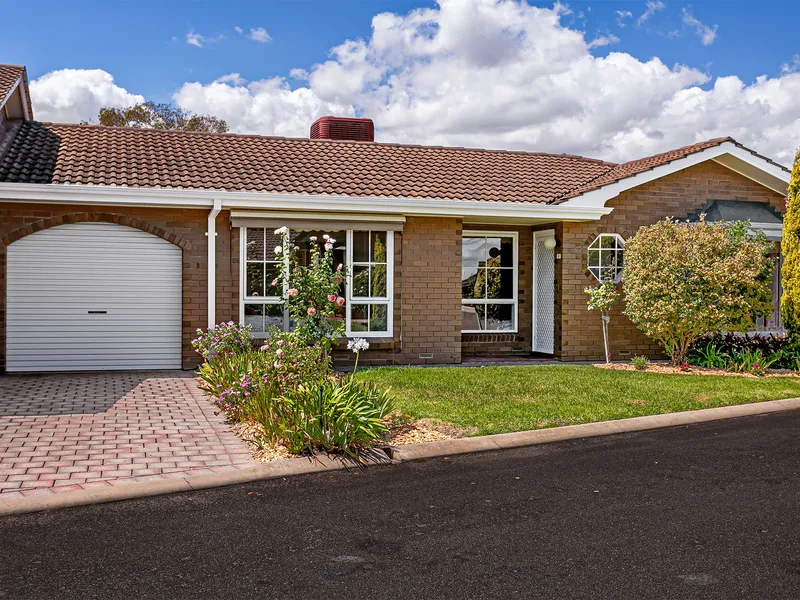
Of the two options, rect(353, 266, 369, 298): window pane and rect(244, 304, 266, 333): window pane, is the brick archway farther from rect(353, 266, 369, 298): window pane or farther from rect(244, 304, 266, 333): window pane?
rect(353, 266, 369, 298): window pane

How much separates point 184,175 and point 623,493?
389 inches

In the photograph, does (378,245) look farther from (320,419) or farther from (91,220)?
(320,419)

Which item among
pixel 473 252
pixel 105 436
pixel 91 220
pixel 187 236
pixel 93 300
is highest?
pixel 91 220

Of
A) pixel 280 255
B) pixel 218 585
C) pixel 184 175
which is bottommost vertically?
pixel 218 585

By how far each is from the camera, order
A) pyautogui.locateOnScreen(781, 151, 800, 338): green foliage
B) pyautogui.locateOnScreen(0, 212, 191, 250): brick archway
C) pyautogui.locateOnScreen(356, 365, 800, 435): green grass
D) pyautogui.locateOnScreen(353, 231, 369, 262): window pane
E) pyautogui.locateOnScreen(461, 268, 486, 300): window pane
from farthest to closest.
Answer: pyautogui.locateOnScreen(461, 268, 486, 300): window pane, pyautogui.locateOnScreen(353, 231, 369, 262): window pane, pyautogui.locateOnScreen(781, 151, 800, 338): green foliage, pyautogui.locateOnScreen(0, 212, 191, 250): brick archway, pyautogui.locateOnScreen(356, 365, 800, 435): green grass

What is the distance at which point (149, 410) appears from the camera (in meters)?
9.55

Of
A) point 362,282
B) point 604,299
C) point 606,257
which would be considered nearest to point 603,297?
point 604,299

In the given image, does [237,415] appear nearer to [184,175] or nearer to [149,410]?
[149,410]

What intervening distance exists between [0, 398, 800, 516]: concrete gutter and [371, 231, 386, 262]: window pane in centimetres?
644

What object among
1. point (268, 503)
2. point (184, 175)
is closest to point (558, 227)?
point (184, 175)

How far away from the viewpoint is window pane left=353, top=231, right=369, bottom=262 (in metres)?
14.2

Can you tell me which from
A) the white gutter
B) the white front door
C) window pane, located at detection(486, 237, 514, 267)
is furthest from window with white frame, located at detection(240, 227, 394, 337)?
the white front door

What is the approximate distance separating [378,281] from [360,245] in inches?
28.5

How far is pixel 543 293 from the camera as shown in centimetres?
1589
